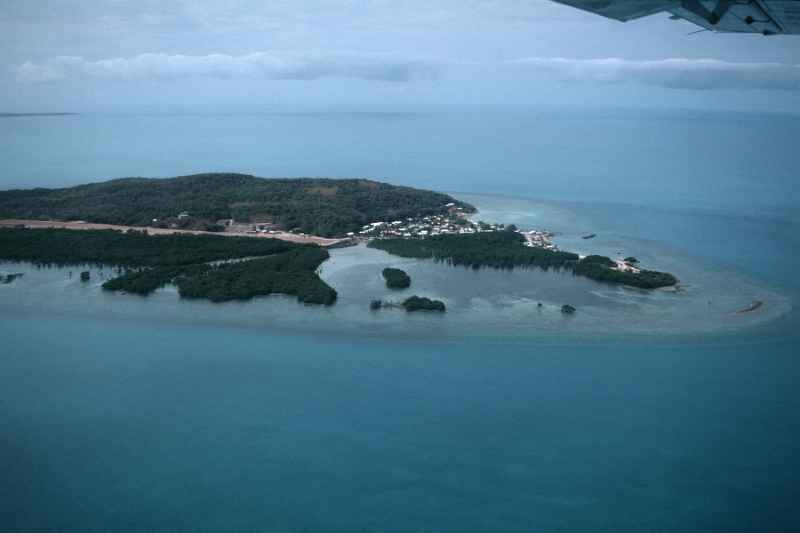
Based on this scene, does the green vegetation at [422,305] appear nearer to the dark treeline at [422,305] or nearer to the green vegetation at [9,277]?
the dark treeline at [422,305]

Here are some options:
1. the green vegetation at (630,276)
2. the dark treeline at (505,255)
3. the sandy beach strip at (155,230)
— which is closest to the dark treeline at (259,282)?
the sandy beach strip at (155,230)

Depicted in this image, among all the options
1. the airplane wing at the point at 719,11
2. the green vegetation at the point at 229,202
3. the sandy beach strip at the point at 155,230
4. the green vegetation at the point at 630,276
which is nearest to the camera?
the airplane wing at the point at 719,11

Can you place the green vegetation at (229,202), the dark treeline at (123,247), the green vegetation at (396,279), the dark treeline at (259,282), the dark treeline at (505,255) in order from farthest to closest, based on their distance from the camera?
the green vegetation at (229,202)
the dark treeline at (505,255)
the dark treeline at (123,247)
the green vegetation at (396,279)
the dark treeline at (259,282)

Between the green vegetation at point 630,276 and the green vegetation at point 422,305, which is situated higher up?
the green vegetation at point 630,276

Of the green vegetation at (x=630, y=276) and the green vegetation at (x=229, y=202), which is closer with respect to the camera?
the green vegetation at (x=630, y=276)

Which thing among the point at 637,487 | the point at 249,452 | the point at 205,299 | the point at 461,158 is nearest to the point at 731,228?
the point at 637,487

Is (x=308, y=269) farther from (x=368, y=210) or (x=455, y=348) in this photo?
(x=368, y=210)

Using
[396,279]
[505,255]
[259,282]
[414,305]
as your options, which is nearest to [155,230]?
[259,282]

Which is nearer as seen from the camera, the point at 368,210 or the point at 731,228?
the point at 731,228
